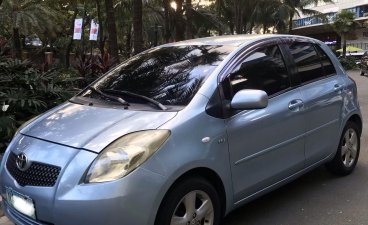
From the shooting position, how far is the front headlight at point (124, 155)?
311cm

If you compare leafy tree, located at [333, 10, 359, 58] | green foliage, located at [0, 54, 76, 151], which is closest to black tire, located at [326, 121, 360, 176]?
green foliage, located at [0, 54, 76, 151]

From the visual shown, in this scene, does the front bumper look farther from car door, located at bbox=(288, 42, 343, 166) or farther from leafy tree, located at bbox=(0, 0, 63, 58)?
leafy tree, located at bbox=(0, 0, 63, 58)

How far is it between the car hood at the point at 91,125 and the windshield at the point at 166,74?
302 mm

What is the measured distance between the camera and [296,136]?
4.52 m

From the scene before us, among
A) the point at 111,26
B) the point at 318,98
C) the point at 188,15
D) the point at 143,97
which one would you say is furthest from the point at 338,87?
the point at 188,15

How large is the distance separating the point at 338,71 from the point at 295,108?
1262mm

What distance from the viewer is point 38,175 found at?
3.26m

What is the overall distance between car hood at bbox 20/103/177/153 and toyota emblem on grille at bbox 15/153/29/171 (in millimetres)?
194

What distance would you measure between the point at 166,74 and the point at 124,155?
4.03 feet

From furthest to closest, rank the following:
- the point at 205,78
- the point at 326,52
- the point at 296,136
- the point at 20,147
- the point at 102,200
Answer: the point at 326,52, the point at 296,136, the point at 205,78, the point at 20,147, the point at 102,200

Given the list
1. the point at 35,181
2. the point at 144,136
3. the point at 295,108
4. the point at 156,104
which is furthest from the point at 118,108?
the point at 295,108

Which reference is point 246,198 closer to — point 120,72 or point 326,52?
point 120,72

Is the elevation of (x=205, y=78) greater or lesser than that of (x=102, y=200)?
greater

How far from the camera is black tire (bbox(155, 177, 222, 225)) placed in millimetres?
3273
